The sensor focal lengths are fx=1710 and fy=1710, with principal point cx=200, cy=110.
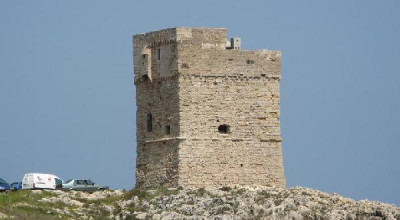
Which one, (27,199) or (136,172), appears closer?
(27,199)

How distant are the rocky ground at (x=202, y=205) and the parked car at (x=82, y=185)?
7.20ft

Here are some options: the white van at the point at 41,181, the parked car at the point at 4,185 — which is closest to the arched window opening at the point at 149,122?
the white van at the point at 41,181

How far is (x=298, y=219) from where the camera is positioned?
2606 inches

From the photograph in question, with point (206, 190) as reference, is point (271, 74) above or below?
above

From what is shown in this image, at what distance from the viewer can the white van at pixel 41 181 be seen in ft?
234

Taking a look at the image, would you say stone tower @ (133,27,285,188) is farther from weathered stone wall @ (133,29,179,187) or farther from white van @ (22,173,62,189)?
white van @ (22,173,62,189)

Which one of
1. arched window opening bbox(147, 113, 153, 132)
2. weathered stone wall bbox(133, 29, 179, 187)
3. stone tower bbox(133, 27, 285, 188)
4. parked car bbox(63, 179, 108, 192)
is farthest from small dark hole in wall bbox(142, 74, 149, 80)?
parked car bbox(63, 179, 108, 192)

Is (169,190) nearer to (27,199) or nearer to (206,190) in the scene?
(206,190)

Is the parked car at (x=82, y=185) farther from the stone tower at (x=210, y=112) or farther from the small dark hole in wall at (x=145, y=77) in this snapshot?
the small dark hole in wall at (x=145, y=77)

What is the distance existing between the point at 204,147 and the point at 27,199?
741 cm

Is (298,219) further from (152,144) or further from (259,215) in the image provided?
(152,144)

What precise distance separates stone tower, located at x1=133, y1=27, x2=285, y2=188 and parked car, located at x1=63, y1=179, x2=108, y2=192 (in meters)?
2.08

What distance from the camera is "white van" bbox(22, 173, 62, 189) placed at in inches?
2808

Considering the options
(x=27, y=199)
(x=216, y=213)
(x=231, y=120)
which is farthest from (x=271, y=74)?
(x=27, y=199)
